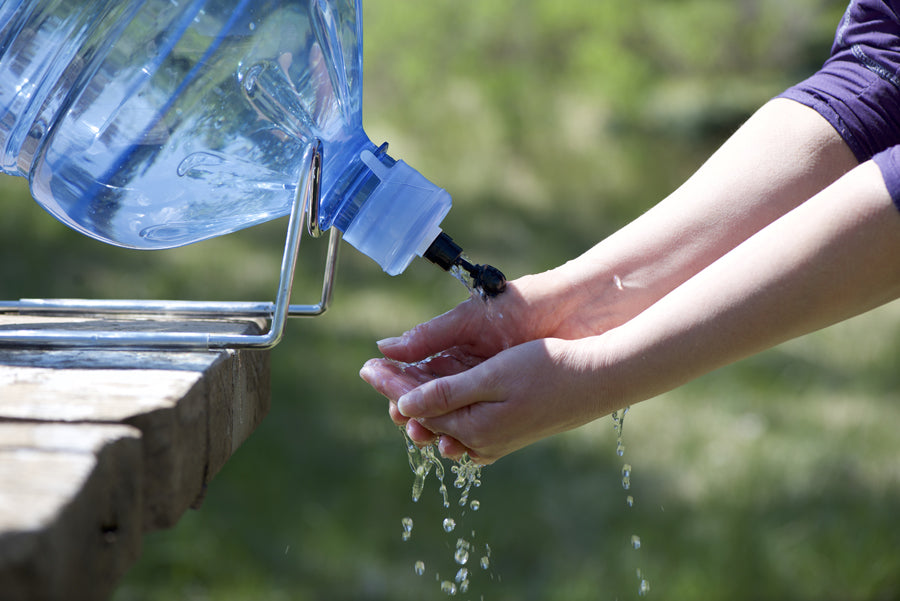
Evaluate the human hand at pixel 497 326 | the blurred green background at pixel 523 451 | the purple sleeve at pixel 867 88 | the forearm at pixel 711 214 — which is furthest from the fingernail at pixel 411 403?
the blurred green background at pixel 523 451

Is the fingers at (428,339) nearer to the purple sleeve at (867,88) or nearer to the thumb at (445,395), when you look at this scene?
the thumb at (445,395)

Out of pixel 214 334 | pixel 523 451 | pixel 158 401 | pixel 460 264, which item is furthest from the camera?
pixel 523 451

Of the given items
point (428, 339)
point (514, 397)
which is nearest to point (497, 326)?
point (428, 339)

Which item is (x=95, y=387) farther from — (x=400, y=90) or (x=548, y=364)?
(x=400, y=90)

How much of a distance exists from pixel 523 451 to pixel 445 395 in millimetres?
1417

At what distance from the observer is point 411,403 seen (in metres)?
0.87

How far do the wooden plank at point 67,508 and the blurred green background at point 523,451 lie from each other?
1219 mm

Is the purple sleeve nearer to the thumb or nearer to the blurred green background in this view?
the thumb

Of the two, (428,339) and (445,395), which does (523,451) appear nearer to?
(428,339)

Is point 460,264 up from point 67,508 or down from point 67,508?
down

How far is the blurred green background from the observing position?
5.81ft

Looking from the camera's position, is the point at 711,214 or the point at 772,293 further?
the point at 711,214

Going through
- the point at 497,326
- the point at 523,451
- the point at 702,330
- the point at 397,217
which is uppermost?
the point at 397,217

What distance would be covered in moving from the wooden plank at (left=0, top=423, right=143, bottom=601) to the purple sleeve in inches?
33.0
